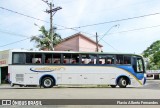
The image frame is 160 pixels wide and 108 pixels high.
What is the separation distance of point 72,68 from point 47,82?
217cm

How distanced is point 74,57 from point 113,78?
3.44m

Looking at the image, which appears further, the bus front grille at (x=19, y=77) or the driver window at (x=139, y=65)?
the driver window at (x=139, y=65)

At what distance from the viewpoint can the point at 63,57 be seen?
83.4ft

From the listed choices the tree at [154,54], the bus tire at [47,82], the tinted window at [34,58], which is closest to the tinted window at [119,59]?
the bus tire at [47,82]

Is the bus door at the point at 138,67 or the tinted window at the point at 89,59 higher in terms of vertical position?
the tinted window at the point at 89,59

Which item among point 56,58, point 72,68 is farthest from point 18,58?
point 72,68

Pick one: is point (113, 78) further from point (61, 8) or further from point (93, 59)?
point (61, 8)

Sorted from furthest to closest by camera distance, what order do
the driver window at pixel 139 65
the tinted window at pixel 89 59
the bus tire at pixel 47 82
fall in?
the driver window at pixel 139 65
the tinted window at pixel 89 59
the bus tire at pixel 47 82

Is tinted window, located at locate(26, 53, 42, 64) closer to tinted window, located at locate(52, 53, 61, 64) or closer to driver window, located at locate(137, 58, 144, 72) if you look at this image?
tinted window, located at locate(52, 53, 61, 64)

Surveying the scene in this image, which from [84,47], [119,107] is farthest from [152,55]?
[119,107]

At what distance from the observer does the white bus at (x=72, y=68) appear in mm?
24922

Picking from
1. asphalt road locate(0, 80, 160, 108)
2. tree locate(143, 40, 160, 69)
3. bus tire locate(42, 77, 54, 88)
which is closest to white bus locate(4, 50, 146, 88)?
bus tire locate(42, 77, 54, 88)

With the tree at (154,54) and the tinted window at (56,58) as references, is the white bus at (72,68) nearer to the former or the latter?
the tinted window at (56,58)

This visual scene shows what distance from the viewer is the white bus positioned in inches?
981
